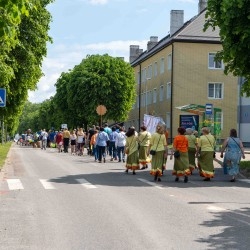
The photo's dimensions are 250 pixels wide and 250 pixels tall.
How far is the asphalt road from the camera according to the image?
8203 mm

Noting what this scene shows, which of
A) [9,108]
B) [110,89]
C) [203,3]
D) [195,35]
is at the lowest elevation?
[9,108]

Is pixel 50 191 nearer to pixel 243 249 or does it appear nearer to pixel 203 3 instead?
pixel 243 249

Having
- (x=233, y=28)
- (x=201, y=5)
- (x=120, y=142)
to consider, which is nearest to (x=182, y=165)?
(x=233, y=28)

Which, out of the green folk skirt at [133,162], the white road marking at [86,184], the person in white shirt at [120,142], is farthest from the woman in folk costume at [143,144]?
the white road marking at [86,184]

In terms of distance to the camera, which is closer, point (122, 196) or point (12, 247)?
point (12, 247)

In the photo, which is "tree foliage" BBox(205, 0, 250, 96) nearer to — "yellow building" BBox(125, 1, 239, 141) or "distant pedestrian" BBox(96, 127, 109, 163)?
"distant pedestrian" BBox(96, 127, 109, 163)

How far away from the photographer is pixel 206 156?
1884cm

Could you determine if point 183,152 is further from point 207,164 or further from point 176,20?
point 176,20

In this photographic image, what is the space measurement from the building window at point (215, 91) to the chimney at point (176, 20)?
32.2 ft

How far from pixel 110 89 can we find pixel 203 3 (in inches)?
602

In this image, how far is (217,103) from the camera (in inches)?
2357

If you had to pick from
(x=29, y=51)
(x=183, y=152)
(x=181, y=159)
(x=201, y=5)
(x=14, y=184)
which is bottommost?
(x=14, y=184)

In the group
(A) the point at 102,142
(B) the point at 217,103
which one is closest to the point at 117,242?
(A) the point at 102,142

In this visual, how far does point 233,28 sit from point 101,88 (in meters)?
44.2
